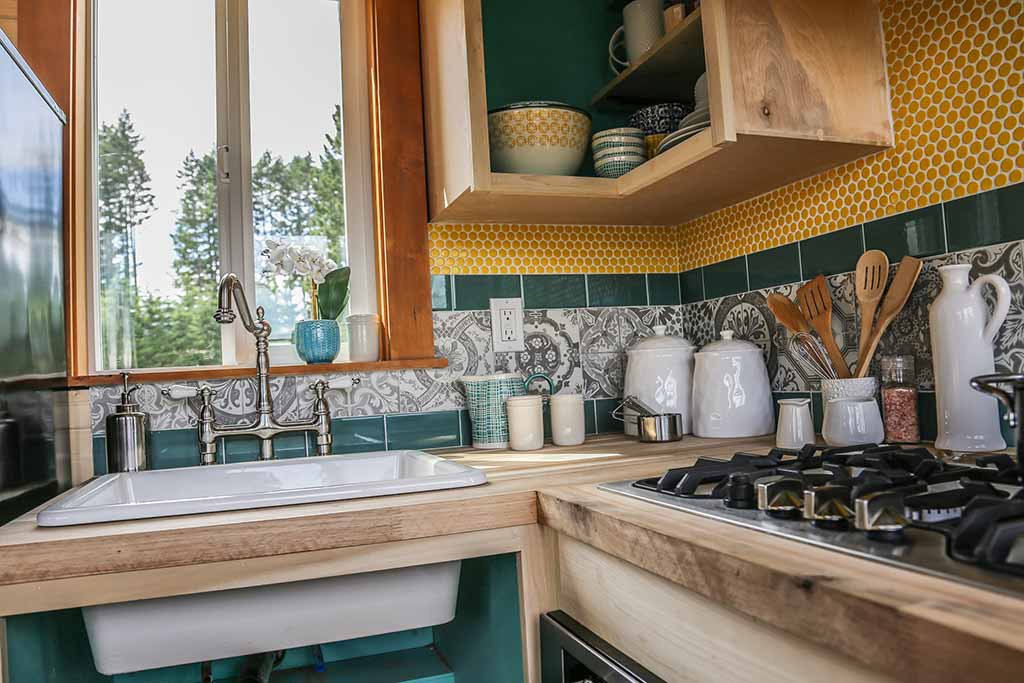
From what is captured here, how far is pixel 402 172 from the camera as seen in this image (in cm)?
177

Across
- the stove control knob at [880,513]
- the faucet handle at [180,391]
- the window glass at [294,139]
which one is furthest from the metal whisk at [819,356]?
the faucet handle at [180,391]

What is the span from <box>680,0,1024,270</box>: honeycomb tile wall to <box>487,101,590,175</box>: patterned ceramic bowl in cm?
52

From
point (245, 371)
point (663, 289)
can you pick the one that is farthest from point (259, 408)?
point (663, 289)

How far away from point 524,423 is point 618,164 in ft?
2.03

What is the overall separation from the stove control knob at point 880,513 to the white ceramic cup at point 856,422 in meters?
0.61

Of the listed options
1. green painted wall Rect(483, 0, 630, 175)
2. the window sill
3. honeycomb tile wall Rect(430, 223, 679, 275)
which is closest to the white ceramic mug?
→ green painted wall Rect(483, 0, 630, 175)

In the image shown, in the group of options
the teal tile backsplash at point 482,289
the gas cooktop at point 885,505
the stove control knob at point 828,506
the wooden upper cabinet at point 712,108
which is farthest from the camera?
the teal tile backsplash at point 482,289

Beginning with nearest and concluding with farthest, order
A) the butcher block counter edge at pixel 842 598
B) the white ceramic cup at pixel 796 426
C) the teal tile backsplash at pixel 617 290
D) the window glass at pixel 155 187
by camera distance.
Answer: the butcher block counter edge at pixel 842 598 < the white ceramic cup at pixel 796 426 < the window glass at pixel 155 187 < the teal tile backsplash at pixel 617 290

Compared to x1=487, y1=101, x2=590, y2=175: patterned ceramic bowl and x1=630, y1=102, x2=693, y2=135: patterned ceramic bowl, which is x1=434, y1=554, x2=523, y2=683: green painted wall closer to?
x1=487, y1=101, x2=590, y2=175: patterned ceramic bowl

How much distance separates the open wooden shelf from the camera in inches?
57.6

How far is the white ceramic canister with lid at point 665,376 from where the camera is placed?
1705 mm

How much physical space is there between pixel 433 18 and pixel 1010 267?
1309 mm

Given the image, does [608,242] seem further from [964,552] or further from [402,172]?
[964,552]

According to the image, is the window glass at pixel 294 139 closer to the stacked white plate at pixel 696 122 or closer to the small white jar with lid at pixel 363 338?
the small white jar with lid at pixel 363 338
